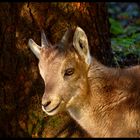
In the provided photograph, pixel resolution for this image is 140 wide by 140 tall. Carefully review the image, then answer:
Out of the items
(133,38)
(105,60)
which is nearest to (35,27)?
(105,60)

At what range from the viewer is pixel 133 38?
12828 mm

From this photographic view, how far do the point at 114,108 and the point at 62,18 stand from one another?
215cm

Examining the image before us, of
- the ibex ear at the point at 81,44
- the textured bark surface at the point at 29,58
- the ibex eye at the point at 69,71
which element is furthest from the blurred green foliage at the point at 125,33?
the ibex eye at the point at 69,71

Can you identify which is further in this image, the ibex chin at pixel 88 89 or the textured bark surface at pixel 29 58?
the textured bark surface at pixel 29 58

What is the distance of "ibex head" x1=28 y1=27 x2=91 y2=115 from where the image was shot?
8797 mm

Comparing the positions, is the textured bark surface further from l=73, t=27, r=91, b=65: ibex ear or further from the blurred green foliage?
l=73, t=27, r=91, b=65: ibex ear

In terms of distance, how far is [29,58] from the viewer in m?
10.6

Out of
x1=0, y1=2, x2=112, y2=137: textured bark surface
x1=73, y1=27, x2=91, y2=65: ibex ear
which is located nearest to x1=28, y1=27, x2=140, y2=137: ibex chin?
x1=73, y1=27, x2=91, y2=65: ibex ear

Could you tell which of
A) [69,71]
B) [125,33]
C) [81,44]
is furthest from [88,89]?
[125,33]

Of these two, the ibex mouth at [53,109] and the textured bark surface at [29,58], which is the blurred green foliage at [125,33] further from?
the ibex mouth at [53,109]

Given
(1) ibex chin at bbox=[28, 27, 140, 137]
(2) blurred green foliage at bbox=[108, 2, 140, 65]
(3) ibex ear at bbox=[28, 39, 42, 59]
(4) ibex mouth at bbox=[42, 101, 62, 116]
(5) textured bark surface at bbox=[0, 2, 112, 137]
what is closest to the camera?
(4) ibex mouth at bbox=[42, 101, 62, 116]

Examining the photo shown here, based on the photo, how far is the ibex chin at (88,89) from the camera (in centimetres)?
891

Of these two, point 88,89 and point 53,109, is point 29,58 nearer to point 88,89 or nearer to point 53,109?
point 88,89

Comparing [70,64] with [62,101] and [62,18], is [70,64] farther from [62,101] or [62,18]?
[62,18]
